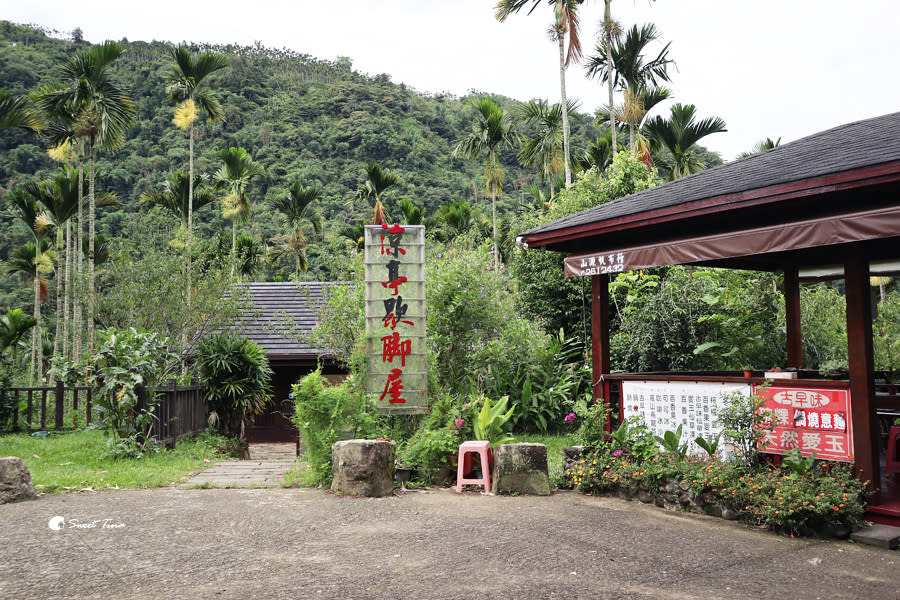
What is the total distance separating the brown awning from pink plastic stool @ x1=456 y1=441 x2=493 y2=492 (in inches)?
89.7

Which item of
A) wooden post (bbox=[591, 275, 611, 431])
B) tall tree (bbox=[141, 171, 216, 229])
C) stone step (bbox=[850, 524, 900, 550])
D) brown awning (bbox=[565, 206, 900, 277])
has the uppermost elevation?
tall tree (bbox=[141, 171, 216, 229])

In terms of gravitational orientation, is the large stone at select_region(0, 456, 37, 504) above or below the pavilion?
below

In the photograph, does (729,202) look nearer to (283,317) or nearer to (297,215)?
(283,317)

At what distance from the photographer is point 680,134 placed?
22953 mm

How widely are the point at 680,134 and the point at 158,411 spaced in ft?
60.9

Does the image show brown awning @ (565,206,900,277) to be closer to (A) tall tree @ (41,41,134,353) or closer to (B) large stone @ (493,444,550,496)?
(B) large stone @ (493,444,550,496)

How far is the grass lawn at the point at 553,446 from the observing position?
841 cm

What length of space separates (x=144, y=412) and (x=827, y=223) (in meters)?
9.30

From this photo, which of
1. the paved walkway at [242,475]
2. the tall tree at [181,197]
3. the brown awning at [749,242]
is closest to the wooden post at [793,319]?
the brown awning at [749,242]

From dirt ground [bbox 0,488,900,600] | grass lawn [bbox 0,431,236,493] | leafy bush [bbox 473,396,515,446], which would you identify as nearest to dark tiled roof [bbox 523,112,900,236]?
leafy bush [bbox 473,396,515,446]

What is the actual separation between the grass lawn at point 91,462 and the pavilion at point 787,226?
5.66 metres

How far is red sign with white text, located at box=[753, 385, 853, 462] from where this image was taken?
5941 millimetres

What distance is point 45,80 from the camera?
110 ft

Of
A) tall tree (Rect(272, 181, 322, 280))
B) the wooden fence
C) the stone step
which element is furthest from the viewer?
tall tree (Rect(272, 181, 322, 280))
